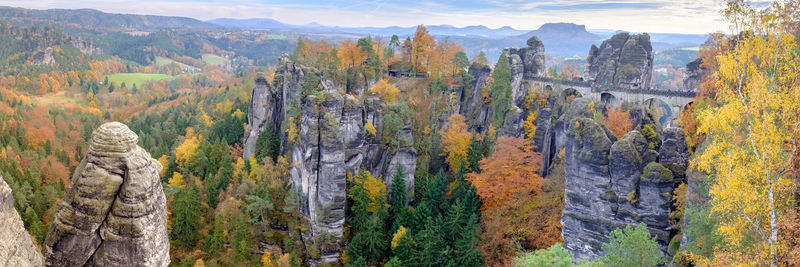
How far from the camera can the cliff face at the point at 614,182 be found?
24.8 meters

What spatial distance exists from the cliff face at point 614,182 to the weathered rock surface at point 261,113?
33553 mm

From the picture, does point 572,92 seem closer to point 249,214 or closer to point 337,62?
point 337,62

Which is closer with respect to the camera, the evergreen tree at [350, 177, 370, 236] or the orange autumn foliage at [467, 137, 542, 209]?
the orange autumn foliage at [467, 137, 542, 209]

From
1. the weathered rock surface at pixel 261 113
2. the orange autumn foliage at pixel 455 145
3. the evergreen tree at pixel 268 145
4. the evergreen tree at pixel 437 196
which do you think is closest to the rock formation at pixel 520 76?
the orange autumn foliage at pixel 455 145

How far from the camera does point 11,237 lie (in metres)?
8.34

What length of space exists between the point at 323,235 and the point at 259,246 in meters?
6.20

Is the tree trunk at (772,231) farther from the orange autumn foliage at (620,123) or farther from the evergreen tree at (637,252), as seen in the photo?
the orange autumn foliage at (620,123)

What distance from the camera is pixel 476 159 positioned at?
4341cm

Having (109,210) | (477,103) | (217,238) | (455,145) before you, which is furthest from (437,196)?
(109,210)

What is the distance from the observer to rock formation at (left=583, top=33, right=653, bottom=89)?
157 feet

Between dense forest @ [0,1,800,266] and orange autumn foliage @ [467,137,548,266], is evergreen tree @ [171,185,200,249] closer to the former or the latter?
dense forest @ [0,1,800,266]

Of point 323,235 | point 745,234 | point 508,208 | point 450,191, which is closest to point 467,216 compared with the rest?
point 508,208

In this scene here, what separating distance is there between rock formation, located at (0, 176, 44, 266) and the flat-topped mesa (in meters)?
1.22

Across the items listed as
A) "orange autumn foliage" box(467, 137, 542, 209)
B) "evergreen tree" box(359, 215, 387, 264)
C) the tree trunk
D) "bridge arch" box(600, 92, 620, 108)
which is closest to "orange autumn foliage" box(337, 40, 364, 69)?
"orange autumn foliage" box(467, 137, 542, 209)
